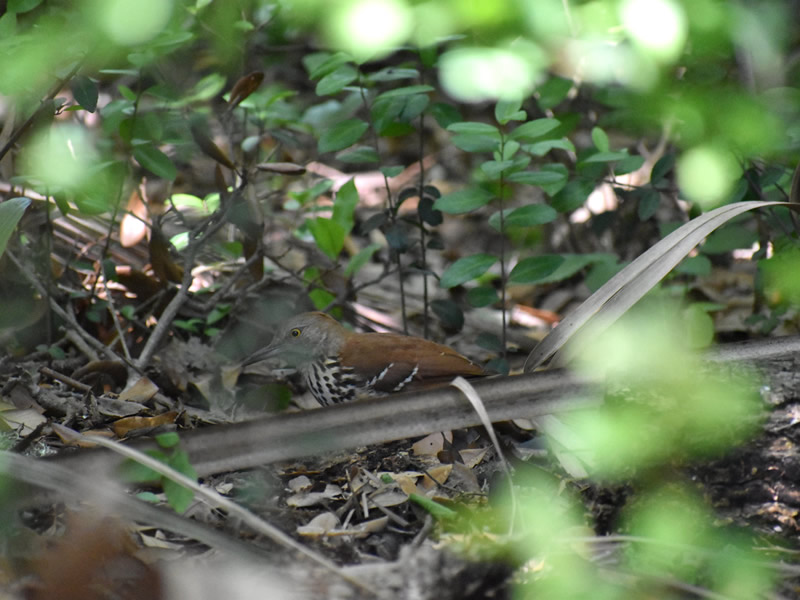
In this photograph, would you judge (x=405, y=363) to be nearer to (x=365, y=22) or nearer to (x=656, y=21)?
(x=365, y=22)

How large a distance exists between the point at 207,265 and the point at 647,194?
1.78 meters

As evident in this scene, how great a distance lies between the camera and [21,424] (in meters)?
2.48

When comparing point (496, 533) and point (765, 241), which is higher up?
point (496, 533)

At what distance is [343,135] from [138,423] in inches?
45.7

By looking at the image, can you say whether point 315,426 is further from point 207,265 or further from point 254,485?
point 207,265

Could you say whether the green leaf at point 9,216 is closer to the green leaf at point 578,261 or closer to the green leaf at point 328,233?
the green leaf at point 328,233

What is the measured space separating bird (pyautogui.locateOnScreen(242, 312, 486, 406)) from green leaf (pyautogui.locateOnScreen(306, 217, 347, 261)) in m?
0.26

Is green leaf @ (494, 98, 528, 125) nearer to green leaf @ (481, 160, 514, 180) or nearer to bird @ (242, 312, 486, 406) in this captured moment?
green leaf @ (481, 160, 514, 180)

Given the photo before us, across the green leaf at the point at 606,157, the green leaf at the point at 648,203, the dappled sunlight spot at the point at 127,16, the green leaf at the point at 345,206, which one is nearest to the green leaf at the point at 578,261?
the green leaf at the point at 648,203

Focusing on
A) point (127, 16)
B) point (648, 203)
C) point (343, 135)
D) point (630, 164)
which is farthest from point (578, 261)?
point (127, 16)

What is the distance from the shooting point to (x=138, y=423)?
257 centimetres

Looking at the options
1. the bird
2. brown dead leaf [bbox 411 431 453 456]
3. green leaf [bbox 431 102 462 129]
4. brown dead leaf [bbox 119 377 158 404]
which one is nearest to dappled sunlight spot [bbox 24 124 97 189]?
brown dead leaf [bbox 119 377 158 404]

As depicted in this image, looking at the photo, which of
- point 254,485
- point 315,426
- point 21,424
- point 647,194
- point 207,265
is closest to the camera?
point 315,426

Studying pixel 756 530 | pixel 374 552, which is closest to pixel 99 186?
pixel 374 552
